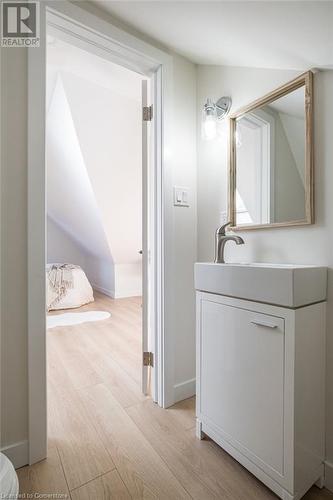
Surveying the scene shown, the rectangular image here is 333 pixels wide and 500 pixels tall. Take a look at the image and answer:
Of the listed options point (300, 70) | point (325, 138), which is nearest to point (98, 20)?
point (300, 70)

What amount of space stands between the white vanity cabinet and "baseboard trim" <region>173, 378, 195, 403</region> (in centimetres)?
42

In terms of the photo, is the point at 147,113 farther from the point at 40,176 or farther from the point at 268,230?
the point at 268,230

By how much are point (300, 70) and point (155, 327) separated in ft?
4.71

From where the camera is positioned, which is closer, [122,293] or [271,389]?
[271,389]

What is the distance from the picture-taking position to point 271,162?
126 centimetres

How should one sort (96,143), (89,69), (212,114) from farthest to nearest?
1. (96,143)
2. (89,69)
3. (212,114)

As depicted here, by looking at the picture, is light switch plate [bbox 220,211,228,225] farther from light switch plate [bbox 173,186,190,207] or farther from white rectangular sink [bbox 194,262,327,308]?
white rectangular sink [bbox 194,262,327,308]

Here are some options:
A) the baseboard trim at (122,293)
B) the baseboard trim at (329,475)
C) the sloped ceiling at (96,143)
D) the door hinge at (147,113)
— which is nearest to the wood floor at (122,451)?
the baseboard trim at (329,475)

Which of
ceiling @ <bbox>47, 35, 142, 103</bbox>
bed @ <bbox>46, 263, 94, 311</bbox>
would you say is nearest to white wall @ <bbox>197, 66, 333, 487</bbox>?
ceiling @ <bbox>47, 35, 142, 103</bbox>

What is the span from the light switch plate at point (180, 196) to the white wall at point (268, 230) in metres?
0.10

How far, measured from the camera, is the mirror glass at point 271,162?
44.1 inches

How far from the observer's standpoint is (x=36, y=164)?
3.62 feet

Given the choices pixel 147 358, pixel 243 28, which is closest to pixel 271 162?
pixel 243 28

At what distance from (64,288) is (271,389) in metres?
3.52
